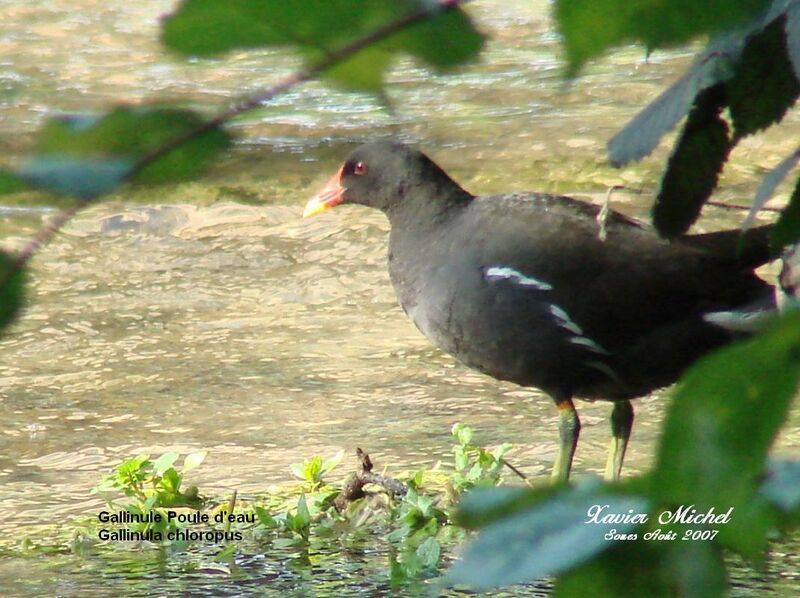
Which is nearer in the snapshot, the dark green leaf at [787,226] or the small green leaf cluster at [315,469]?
the dark green leaf at [787,226]

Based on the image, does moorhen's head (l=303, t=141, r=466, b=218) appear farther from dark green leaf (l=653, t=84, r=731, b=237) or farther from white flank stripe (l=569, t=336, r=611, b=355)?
dark green leaf (l=653, t=84, r=731, b=237)

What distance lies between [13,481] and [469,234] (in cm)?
144

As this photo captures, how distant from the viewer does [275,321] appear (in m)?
5.53

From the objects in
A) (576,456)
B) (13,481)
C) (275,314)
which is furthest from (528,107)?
(13,481)

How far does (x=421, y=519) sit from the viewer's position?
3.69 meters

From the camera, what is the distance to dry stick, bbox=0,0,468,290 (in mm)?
760

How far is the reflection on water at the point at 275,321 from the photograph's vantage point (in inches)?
169

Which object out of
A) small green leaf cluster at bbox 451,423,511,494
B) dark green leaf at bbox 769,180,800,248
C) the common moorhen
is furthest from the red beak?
dark green leaf at bbox 769,180,800,248

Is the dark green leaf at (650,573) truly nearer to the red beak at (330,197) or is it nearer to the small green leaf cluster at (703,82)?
the small green leaf cluster at (703,82)

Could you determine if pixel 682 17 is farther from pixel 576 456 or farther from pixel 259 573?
pixel 576 456

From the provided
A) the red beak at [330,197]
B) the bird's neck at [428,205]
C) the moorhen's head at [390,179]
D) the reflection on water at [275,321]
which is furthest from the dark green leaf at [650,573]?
the red beak at [330,197]

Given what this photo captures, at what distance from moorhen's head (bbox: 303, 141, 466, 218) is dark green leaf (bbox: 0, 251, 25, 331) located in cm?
353

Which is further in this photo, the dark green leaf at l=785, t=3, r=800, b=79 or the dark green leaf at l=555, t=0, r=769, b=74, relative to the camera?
the dark green leaf at l=785, t=3, r=800, b=79

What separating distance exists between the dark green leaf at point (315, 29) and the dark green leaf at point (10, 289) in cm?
14
